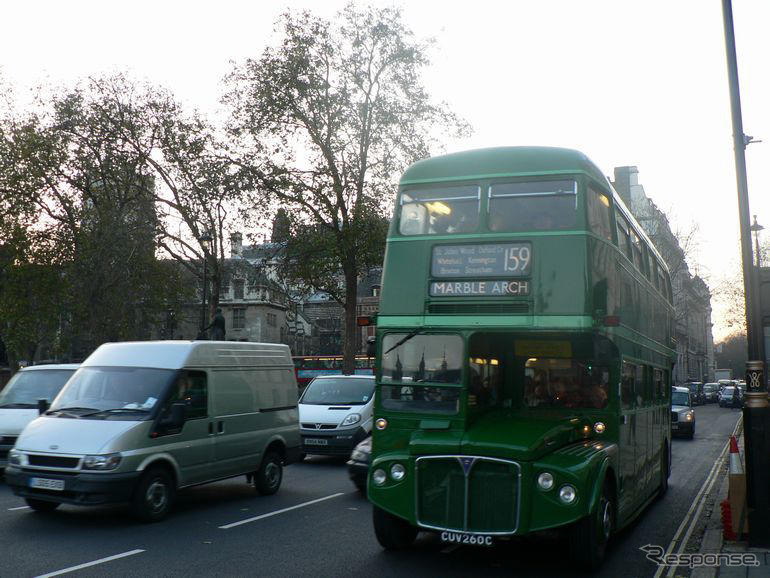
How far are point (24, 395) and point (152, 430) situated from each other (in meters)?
5.44

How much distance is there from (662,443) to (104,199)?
3213 cm

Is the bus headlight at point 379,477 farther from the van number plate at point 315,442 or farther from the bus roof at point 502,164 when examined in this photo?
the van number plate at point 315,442

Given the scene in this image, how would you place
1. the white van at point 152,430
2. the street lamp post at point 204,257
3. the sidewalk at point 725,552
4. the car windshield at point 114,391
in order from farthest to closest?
the street lamp post at point 204,257 < the car windshield at point 114,391 < the white van at point 152,430 < the sidewalk at point 725,552

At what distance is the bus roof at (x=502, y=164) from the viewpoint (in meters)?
8.30

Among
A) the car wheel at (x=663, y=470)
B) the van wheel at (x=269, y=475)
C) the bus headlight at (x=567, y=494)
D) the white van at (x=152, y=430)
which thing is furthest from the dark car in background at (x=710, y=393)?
the bus headlight at (x=567, y=494)

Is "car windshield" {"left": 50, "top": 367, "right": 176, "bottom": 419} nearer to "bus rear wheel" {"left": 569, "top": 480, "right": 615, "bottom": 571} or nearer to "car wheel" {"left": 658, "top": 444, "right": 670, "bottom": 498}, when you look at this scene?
"bus rear wheel" {"left": 569, "top": 480, "right": 615, "bottom": 571}

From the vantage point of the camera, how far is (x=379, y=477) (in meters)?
7.67

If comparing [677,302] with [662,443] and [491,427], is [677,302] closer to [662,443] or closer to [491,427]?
[662,443]

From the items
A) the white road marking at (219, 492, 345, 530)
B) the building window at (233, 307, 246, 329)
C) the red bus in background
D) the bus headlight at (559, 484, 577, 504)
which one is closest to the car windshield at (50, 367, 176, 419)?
the white road marking at (219, 492, 345, 530)

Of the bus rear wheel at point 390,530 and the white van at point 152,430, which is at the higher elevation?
the white van at point 152,430

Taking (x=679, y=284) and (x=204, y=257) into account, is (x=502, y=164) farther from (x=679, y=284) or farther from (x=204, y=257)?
(x=679, y=284)

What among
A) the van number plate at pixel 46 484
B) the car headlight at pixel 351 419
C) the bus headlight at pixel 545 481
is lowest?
the van number plate at pixel 46 484

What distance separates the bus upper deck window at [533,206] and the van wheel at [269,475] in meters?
6.21

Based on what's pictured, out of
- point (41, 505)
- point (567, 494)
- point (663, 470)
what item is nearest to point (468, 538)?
point (567, 494)
